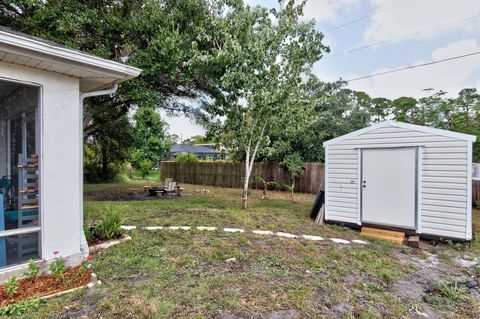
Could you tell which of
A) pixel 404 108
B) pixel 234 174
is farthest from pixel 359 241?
pixel 404 108

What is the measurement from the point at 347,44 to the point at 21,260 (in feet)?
45.8

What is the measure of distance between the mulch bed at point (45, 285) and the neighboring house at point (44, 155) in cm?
22

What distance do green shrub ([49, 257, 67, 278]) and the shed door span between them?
587 cm

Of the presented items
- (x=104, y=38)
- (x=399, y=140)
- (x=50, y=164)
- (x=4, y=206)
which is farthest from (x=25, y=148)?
(x=399, y=140)

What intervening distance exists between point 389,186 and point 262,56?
4.51 meters

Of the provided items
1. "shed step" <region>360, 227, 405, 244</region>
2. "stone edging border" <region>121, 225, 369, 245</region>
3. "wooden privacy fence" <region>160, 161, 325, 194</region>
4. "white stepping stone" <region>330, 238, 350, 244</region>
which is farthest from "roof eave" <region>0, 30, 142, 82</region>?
"wooden privacy fence" <region>160, 161, 325, 194</region>

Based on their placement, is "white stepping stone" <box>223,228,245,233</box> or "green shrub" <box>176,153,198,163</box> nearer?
"white stepping stone" <box>223,228,245,233</box>

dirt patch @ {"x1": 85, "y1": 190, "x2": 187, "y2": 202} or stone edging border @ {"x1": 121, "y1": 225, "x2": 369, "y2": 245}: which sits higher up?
stone edging border @ {"x1": 121, "y1": 225, "x2": 369, "y2": 245}

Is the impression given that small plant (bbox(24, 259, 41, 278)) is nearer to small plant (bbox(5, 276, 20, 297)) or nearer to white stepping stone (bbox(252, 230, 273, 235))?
small plant (bbox(5, 276, 20, 297))

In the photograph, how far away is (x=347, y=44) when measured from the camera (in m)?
12.9

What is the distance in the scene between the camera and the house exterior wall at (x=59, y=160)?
322 centimetres

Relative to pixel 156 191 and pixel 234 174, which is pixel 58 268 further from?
pixel 234 174

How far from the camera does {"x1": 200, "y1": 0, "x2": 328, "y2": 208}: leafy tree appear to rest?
7.49 m

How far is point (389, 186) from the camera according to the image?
6082 millimetres
